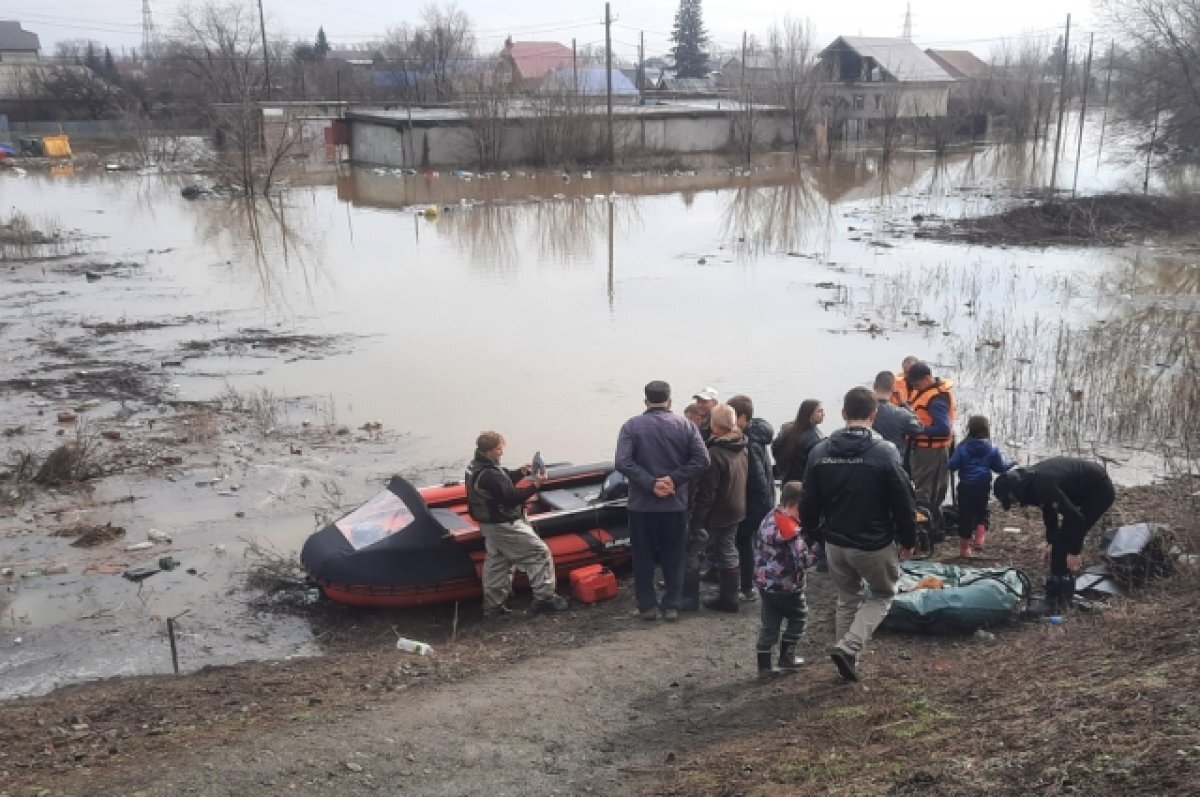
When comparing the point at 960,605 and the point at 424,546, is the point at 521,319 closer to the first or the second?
the point at 424,546

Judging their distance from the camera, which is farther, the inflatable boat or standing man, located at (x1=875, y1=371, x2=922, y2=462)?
standing man, located at (x1=875, y1=371, x2=922, y2=462)

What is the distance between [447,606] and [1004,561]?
398 centimetres

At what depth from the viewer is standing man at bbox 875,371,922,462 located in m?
7.61

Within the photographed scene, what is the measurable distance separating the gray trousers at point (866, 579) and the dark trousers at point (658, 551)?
1.39m

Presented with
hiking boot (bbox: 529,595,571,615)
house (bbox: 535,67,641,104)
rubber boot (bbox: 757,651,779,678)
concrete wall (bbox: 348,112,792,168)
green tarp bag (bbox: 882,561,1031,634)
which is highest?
house (bbox: 535,67,641,104)

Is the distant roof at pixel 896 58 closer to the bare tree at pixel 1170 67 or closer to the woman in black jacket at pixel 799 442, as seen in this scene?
the bare tree at pixel 1170 67

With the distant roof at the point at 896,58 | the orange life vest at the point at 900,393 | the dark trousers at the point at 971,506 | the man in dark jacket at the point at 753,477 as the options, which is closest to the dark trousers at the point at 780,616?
the man in dark jacket at the point at 753,477

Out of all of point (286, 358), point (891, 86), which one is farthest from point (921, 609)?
point (891, 86)

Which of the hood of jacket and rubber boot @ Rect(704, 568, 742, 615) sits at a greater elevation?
the hood of jacket

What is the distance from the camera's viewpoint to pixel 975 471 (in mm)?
7492

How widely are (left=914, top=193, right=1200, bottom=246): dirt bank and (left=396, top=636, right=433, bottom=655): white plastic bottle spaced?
2152cm

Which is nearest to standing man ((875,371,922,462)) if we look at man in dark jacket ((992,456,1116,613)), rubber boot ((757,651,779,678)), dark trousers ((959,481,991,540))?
dark trousers ((959,481,991,540))

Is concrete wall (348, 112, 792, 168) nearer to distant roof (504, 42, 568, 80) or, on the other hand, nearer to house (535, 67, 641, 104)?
house (535, 67, 641, 104)

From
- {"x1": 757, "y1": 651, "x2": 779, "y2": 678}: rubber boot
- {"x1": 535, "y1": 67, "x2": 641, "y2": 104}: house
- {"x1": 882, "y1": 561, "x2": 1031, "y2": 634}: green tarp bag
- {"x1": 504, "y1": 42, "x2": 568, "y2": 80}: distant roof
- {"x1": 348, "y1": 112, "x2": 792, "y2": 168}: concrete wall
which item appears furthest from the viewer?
{"x1": 504, "y1": 42, "x2": 568, "y2": 80}: distant roof
